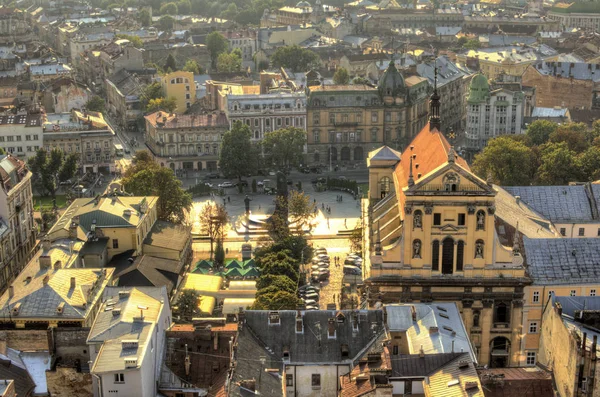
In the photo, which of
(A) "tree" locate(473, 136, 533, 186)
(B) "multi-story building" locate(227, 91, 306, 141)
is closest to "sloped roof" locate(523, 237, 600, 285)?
(A) "tree" locate(473, 136, 533, 186)

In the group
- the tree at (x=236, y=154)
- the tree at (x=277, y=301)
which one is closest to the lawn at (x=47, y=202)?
the tree at (x=236, y=154)

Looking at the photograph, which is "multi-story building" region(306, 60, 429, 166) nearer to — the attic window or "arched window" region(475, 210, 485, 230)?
"arched window" region(475, 210, 485, 230)

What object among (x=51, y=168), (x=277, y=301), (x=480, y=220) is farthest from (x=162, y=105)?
(x=480, y=220)

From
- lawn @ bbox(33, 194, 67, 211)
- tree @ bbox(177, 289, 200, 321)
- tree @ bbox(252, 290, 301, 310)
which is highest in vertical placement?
tree @ bbox(252, 290, 301, 310)

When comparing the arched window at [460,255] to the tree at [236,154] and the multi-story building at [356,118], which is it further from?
the multi-story building at [356,118]

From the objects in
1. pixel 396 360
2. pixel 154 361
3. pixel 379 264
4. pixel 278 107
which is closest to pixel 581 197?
pixel 379 264
